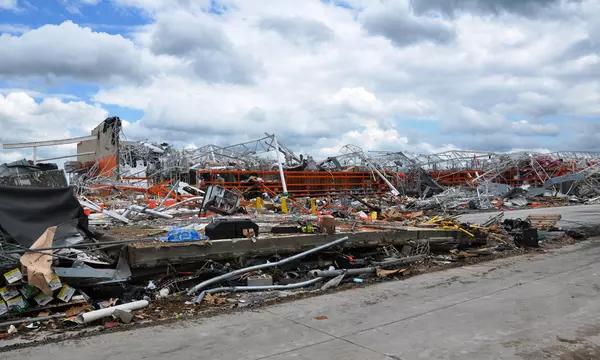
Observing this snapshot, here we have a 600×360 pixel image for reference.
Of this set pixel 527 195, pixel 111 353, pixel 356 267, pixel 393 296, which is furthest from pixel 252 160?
pixel 111 353

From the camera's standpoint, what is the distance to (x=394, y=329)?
621cm

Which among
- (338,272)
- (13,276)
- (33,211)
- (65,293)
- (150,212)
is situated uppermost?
(33,211)

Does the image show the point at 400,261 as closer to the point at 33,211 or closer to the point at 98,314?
the point at 98,314

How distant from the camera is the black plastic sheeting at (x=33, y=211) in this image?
805cm

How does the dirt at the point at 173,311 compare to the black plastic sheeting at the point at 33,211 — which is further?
the black plastic sheeting at the point at 33,211

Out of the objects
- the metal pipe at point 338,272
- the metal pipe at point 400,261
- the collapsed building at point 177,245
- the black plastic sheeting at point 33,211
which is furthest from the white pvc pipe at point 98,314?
the metal pipe at point 400,261

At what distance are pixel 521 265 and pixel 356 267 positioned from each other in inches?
141

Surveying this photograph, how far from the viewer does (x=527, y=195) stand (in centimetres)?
3175

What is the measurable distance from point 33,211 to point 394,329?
6235 mm

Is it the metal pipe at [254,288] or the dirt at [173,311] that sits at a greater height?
the metal pipe at [254,288]

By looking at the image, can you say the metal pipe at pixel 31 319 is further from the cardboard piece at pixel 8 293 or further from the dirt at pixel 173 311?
the cardboard piece at pixel 8 293

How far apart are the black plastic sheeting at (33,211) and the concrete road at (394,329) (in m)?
3.08

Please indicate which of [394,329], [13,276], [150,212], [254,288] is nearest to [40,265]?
[13,276]

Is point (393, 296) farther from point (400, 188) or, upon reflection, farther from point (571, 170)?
point (571, 170)
